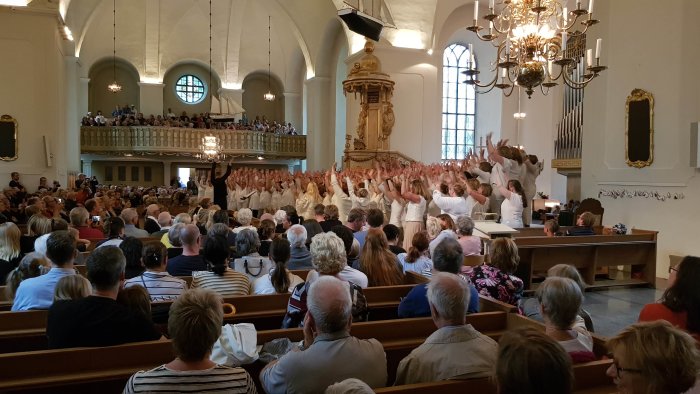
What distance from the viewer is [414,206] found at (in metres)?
8.95

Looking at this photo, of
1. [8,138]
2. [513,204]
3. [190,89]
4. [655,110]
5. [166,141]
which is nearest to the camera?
[513,204]

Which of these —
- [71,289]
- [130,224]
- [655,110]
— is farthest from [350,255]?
[655,110]

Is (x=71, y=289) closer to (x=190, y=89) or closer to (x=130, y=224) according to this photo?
(x=130, y=224)

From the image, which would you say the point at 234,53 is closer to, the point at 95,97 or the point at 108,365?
Result: the point at 95,97

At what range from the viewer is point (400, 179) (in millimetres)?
9711

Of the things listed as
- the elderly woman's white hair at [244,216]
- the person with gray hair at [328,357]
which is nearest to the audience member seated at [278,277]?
the person with gray hair at [328,357]

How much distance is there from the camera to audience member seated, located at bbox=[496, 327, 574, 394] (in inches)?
64.9

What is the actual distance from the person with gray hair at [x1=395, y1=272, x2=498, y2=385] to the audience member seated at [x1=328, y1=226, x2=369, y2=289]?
1.49m

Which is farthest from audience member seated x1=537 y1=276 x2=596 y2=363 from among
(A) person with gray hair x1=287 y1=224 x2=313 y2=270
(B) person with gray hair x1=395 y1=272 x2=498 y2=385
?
(A) person with gray hair x1=287 y1=224 x2=313 y2=270

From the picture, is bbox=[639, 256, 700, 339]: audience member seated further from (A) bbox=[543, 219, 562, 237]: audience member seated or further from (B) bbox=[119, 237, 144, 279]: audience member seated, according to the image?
(A) bbox=[543, 219, 562, 237]: audience member seated

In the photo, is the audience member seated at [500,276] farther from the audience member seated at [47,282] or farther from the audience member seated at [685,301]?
the audience member seated at [47,282]

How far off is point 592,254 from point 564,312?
616 cm

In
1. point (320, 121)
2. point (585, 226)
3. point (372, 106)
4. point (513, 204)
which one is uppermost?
point (320, 121)

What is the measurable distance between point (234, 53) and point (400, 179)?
21.1m
